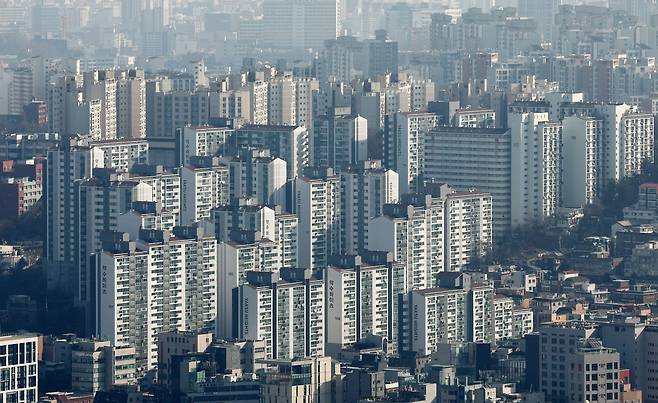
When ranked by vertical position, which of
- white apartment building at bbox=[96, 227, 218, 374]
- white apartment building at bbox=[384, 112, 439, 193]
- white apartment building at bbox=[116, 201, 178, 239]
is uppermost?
white apartment building at bbox=[384, 112, 439, 193]

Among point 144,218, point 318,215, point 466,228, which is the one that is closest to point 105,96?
point 318,215

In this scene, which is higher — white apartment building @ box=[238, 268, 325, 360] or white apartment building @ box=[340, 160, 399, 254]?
white apartment building @ box=[340, 160, 399, 254]

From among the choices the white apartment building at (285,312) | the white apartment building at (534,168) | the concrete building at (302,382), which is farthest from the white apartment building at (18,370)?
the white apartment building at (534,168)

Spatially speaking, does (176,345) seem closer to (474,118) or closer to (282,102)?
(474,118)

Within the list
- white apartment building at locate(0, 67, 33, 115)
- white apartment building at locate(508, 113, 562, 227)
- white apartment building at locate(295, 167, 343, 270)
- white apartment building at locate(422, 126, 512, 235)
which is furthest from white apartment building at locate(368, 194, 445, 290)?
white apartment building at locate(0, 67, 33, 115)

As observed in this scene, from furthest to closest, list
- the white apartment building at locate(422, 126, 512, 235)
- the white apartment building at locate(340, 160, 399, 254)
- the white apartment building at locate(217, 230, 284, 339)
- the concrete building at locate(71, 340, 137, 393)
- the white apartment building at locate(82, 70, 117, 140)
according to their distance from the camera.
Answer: the white apartment building at locate(82, 70, 117, 140) → the white apartment building at locate(422, 126, 512, 235) → the white apartment building at locate(340, 160, 399, 254) → the white apartment building at locate(217, 230, 284, 339) → the concrete building at locate(71, 340, 137, 393)

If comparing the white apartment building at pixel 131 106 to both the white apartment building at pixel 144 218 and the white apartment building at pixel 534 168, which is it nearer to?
the white apartment building at pixel 534 168

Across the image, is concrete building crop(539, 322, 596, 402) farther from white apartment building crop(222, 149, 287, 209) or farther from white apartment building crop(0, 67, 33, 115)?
white apartment building crop(0, 67, 33, 115)
